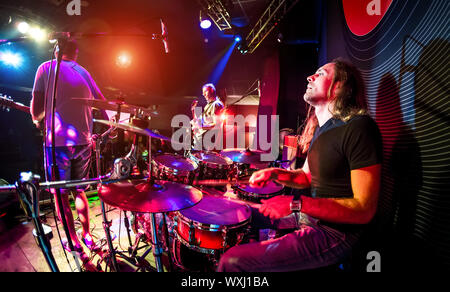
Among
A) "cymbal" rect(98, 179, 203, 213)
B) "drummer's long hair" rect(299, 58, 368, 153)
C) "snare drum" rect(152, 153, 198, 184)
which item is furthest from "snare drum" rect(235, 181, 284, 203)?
"drummer's long hair" rect(299, 58, 368, 153)

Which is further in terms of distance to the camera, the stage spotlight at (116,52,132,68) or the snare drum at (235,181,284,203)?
the stage spotlight at (116,52,132,68)

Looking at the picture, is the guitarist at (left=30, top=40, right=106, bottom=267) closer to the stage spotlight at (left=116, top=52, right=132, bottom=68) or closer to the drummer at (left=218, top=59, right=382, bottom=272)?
the drummer at (left=218, top=59, right=382, bottom=272)

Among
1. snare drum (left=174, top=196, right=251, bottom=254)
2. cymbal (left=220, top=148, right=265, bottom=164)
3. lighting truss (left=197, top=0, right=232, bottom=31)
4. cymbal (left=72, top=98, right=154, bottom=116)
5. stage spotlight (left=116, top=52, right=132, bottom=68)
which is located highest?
lighting truss (left=197, top=0, right=232, bottom=31)

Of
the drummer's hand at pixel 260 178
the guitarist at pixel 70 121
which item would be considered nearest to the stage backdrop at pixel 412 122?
the drummer's hand at pixel 260 178

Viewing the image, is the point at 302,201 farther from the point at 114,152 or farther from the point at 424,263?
the point at 114,152

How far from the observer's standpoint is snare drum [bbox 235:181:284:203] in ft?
8.59

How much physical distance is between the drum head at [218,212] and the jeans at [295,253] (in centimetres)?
47

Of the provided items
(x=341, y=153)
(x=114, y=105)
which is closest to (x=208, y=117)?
(x=114, y=105)

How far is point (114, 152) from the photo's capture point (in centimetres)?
634

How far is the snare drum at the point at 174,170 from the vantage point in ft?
7.78

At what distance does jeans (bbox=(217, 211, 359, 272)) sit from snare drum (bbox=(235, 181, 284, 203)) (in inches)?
53.2

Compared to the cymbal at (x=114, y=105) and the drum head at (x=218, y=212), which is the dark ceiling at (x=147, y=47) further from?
the drum head at (x=218, y=212)
